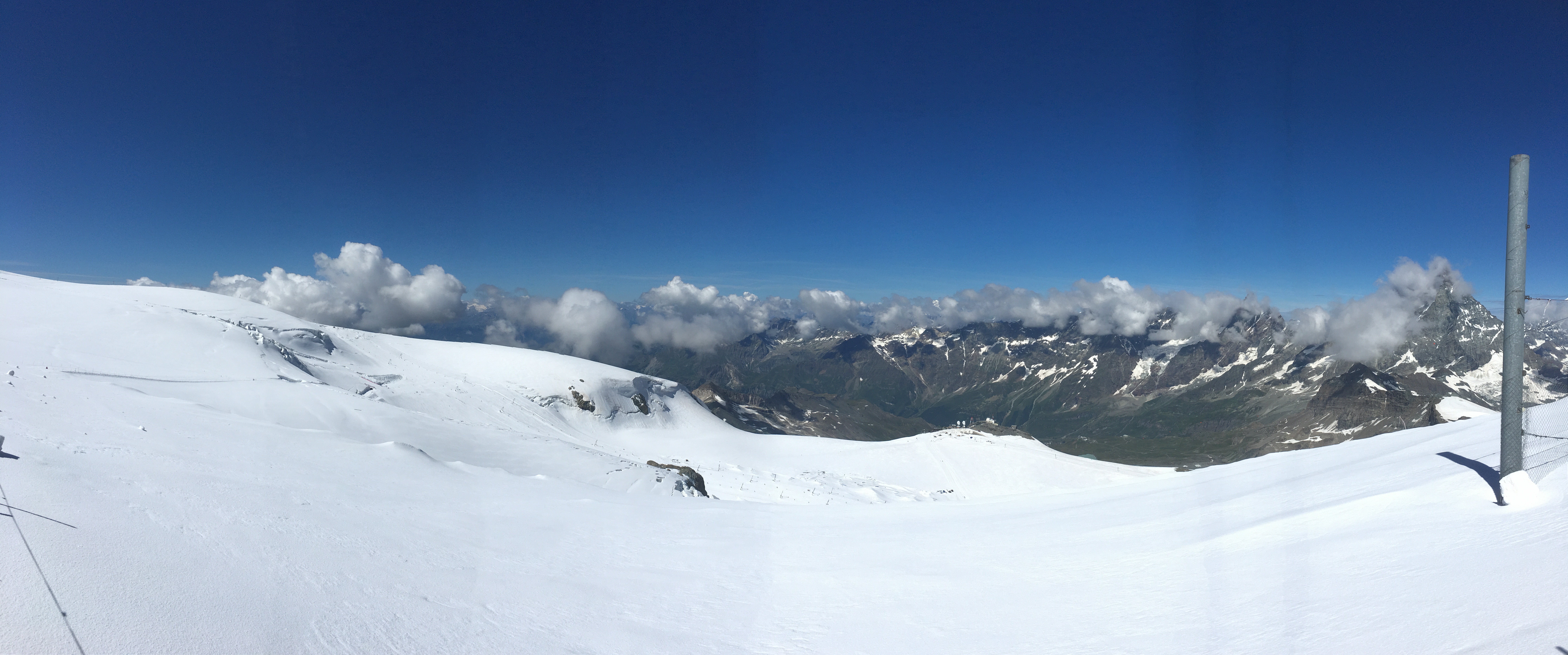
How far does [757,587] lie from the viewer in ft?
19.3

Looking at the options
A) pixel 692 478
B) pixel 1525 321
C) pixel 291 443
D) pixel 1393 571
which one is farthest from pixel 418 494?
pixel 1525 321

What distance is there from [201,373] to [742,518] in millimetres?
20710

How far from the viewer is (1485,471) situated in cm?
636

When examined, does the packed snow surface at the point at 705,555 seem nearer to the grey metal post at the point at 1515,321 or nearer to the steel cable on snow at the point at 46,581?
the steel cable on snow at the point at 46,581

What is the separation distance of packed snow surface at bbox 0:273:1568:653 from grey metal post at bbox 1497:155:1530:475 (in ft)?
1.97

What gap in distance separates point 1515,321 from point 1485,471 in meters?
1.57

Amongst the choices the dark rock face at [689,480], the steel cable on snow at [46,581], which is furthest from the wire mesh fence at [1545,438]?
the dark rock face at [689,480]

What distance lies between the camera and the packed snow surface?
372 centimetres

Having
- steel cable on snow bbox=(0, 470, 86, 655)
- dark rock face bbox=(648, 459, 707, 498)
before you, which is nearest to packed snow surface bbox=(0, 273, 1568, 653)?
steel cable on snow bbox=(0, 470, 86, 655)

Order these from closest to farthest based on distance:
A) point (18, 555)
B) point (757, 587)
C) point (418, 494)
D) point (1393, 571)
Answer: point (18, 555) < point (1393, 571) < point (757, 587) < point (418, 494)

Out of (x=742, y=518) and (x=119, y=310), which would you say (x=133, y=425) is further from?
(x=119, y=310)

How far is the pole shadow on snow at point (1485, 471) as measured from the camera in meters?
5.55

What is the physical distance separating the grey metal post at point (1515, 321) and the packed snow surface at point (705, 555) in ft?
1.97

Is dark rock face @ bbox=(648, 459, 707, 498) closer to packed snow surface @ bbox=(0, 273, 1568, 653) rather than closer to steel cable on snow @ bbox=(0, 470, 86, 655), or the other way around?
packed snow surface @ bbox=(0, 273, 1568, 653)
